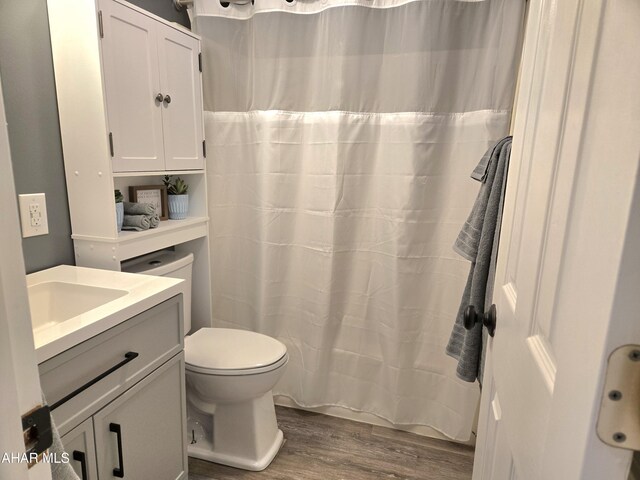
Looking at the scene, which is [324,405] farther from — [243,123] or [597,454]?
[597,454]

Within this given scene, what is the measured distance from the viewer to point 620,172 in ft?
1.28

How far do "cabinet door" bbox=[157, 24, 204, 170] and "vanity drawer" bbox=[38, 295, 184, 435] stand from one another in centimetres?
73

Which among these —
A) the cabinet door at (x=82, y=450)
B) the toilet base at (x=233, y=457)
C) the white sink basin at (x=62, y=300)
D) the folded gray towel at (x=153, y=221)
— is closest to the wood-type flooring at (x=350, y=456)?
the toilet base at (x=233, y=457)

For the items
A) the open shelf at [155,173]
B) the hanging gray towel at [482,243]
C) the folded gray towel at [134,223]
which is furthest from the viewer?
the folded gray towel at [134,223]

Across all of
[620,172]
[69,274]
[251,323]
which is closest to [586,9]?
[620,172]

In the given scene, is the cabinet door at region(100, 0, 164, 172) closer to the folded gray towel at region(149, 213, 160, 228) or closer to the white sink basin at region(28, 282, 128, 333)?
the folded gray towel at region(149, 213, 160, 228)

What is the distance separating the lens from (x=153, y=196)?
6.32ft

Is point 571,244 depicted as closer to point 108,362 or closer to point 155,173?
point 108,362

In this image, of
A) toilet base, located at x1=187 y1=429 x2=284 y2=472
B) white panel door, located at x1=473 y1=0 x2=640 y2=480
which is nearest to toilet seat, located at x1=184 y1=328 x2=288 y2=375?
toilet base, located at x1=187 y1=429 x2=284 y2=472

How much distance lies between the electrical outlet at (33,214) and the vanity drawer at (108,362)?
54cm

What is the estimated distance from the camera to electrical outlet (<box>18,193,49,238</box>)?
1403mm

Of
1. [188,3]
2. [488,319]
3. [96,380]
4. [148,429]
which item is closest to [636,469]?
[488,319]

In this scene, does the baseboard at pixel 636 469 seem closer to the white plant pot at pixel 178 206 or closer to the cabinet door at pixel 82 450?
the cabinet door at pixel 82 450

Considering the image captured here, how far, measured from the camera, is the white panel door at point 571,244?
1.27 feet
